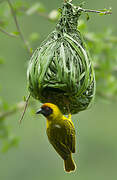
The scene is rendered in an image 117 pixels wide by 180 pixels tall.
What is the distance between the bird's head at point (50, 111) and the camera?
329cm

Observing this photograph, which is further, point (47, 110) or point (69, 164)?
point (69, 164)

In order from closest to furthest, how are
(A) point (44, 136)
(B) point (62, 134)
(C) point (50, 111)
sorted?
(C) point (50, 111) → (B) point (62, 134) → (A) point (44, 136)

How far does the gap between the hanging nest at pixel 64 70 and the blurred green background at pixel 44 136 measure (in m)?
5.19

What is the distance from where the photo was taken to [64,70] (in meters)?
3.19

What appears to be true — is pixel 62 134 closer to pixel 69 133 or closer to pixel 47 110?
pixel 69 133

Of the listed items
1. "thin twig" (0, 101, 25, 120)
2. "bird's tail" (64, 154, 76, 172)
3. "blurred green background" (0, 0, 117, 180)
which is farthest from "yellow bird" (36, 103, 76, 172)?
"blurred green background" (0, 0, 117, 180)

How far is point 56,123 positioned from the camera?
3.51m

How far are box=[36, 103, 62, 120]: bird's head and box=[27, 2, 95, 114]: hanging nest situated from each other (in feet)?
0.15

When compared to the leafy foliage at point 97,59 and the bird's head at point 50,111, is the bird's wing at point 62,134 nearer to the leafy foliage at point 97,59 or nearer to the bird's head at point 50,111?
the bird's head at point 50,111

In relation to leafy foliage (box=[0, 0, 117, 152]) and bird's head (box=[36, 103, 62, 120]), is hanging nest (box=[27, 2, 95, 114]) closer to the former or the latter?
bird's head (box=[36, 103, 62, 120])

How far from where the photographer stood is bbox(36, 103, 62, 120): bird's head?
3.29m

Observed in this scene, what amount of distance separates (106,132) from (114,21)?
7.71ft

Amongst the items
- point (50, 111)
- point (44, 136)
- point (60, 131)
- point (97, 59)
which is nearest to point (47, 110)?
point (50, 111)

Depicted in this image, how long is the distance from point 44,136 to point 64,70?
19.9ft
